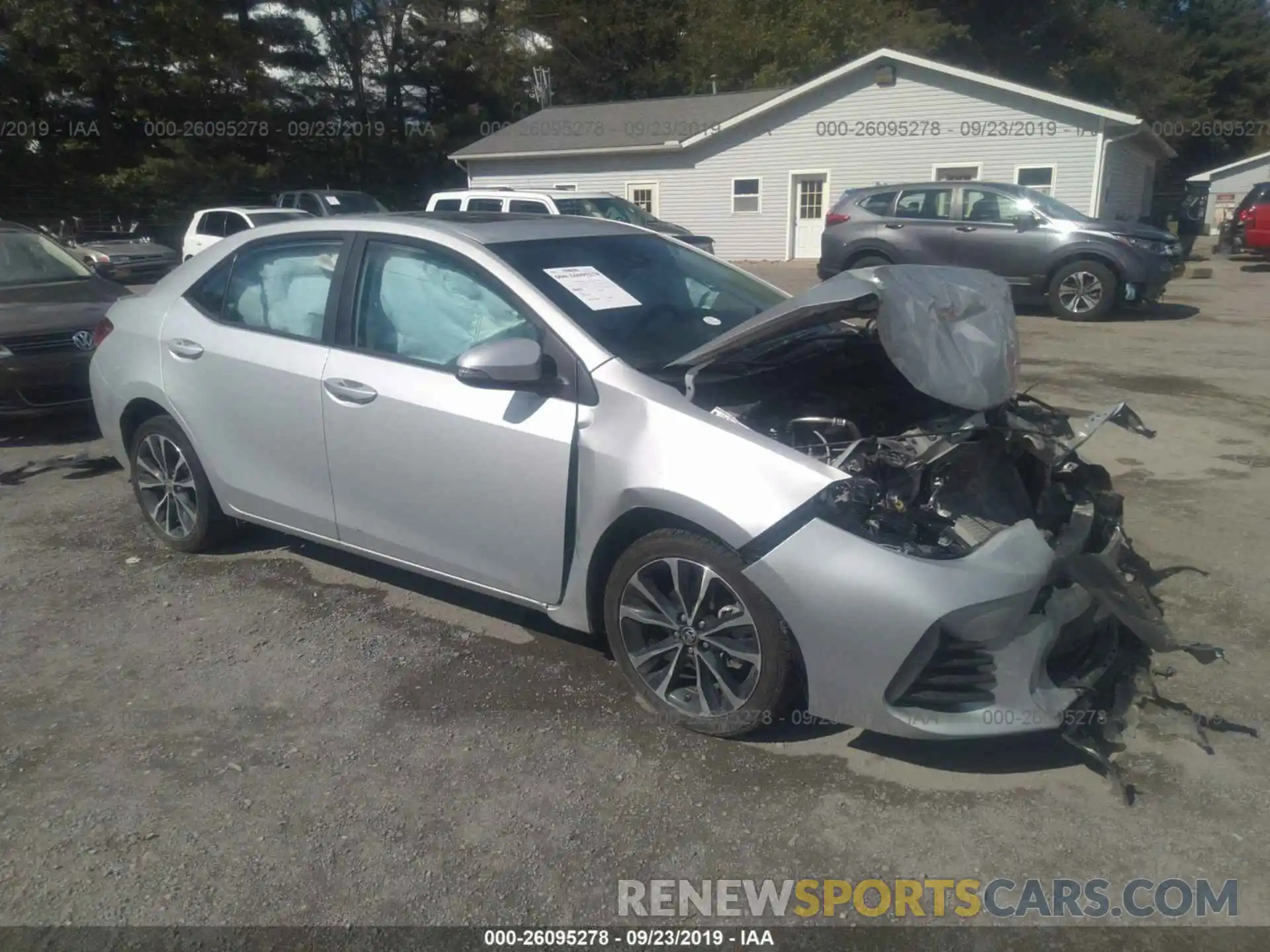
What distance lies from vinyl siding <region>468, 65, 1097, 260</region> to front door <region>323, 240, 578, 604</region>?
18202mm

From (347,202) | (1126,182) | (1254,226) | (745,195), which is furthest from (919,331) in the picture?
(1126,182)

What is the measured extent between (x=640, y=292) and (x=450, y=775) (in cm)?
204

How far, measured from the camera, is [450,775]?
3.32 m

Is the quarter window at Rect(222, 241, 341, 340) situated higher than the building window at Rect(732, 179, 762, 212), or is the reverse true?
the building window at Rect(732, 179, 762, 212)

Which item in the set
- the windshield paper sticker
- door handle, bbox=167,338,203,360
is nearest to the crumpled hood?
the windshield paper sticker

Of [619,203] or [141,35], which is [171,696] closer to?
[619,203]

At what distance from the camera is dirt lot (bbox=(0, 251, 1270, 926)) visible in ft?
9.31

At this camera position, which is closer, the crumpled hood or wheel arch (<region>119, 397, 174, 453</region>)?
the crumpled hood

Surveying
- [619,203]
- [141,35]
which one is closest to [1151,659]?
[619,203]

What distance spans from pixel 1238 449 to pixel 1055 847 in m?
5.07

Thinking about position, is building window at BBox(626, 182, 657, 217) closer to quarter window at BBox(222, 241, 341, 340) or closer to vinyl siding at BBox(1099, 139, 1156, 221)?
vinyl siding at BBox(1099, 139, 1156, 221)

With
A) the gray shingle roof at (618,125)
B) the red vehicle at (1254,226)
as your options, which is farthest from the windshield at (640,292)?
the gray shingle roof at (618,125)

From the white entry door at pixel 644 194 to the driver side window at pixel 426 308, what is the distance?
79.9 feet

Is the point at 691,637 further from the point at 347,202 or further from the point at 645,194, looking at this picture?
the point at 645,194
